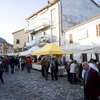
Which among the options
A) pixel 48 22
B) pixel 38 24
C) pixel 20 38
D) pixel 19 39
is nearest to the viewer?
pixel 48 22

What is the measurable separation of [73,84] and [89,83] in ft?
33.9

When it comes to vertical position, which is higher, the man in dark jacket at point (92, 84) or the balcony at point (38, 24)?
the balcony at point (38, 24)

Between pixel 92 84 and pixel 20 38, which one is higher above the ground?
pixel 20 38

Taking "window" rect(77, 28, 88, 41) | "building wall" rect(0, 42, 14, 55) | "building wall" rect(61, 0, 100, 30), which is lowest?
"window" rect(77, 28, 88, 41)

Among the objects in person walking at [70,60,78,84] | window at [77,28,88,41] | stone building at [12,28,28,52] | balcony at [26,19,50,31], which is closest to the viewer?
person walking at [70,60,78,84]

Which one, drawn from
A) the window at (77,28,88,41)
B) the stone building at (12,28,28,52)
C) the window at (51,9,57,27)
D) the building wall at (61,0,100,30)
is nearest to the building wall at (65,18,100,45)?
the window at (77,28,88,41)

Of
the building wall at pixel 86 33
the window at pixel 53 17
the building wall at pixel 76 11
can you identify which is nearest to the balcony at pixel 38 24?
the window at pixel 53 17

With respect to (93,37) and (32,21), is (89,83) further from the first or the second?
(32,21)

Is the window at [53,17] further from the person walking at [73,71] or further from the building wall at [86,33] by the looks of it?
the person walking at [73,71]

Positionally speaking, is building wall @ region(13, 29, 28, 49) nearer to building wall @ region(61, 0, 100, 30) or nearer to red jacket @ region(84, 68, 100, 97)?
building wall @ region(61, 0, 100, 30)

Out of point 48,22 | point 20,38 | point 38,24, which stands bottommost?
point 20,38

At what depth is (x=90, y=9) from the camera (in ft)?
164

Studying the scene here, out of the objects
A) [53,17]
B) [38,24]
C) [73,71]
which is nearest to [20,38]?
[38,24]

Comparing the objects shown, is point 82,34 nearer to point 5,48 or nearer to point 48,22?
point 48,22
